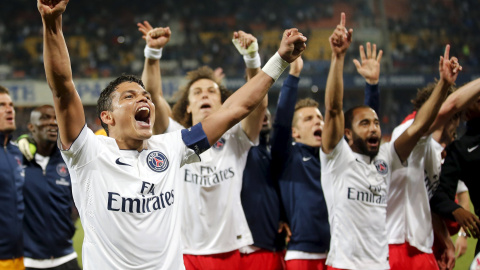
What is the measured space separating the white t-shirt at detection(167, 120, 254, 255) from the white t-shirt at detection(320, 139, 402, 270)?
2.38 feet

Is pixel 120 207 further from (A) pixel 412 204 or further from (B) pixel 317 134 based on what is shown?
(A) pixel 412 204

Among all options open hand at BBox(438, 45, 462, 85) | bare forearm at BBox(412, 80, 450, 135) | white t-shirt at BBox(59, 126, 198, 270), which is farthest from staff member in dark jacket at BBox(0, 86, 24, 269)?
open hand at BBox(438, 45, 462, 85)

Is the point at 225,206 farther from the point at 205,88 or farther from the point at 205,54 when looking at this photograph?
the point at 205,54

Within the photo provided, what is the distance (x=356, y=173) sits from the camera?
4215 mm

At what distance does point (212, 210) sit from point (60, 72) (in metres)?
2.05

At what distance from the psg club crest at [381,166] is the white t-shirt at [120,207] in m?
2.10

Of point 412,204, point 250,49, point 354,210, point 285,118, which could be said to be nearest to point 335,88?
point 285,118

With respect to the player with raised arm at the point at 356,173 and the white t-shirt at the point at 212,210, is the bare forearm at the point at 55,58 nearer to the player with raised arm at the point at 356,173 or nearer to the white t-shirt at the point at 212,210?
the white t-shirt at the point at 212,210

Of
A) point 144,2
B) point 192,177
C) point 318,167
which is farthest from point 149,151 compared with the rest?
point 144,2

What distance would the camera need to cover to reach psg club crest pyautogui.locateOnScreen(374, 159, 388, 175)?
4.34 meters

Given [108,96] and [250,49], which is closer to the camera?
[108,96]

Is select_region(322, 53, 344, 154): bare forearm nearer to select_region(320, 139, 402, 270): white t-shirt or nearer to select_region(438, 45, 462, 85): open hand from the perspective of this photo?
select_region(320, 139, 402, 270): white t-shirt

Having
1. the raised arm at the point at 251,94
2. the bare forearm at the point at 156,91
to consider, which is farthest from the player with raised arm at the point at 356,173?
the bare forearm at the point at 156,91

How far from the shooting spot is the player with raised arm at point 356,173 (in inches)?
158
